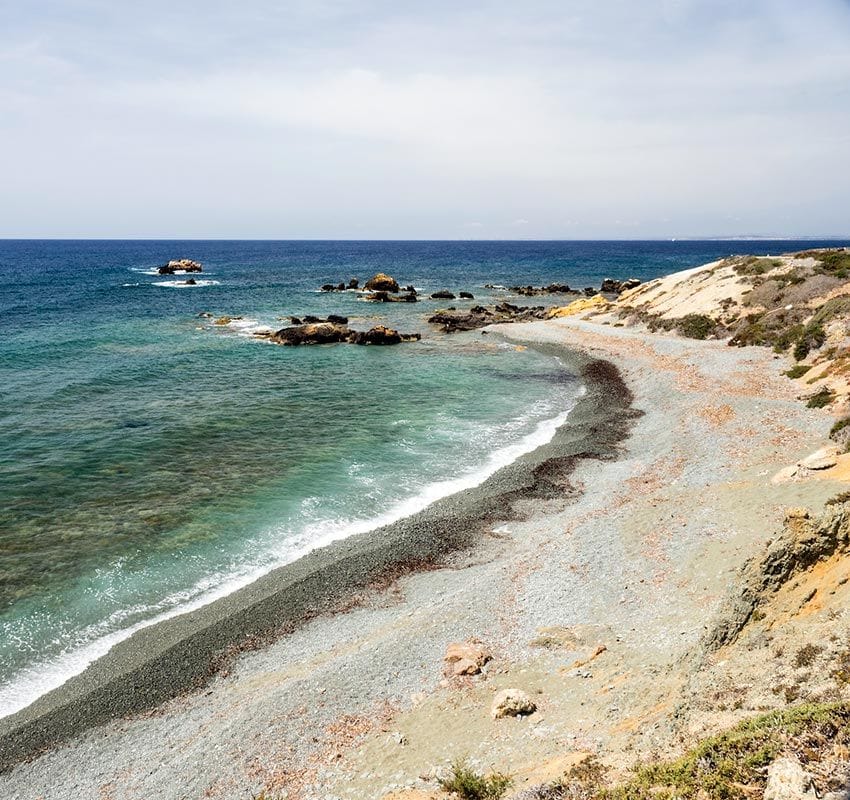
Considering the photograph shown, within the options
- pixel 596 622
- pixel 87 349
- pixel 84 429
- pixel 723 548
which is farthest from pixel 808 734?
pixel 87 349

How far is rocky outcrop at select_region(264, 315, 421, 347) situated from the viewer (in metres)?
59.4

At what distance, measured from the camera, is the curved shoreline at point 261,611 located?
45.0 ft

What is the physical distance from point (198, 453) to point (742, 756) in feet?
86.9

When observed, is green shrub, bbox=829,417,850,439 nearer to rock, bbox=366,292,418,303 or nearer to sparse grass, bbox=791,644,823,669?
sparse grass, bbox=791,644,823,669

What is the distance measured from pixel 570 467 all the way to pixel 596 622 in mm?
12620

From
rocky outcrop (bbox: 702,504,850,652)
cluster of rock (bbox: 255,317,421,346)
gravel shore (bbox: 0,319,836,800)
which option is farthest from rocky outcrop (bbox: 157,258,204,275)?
rocky outcrop (bbox: 702,504,850,652)

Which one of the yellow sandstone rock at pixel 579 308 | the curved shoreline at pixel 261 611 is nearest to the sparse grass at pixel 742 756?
the curved shoreline at pixel 261 611

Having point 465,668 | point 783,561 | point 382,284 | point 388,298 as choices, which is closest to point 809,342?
point 783,561

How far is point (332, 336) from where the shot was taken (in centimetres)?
6119

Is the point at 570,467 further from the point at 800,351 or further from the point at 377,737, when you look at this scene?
the point at 800,351

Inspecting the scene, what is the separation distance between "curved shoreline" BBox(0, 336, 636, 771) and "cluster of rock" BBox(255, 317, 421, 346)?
113 feet

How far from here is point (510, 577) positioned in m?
17.5

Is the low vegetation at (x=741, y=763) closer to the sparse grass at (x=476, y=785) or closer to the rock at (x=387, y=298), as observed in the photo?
the sparse grass at (x=476, y=785)

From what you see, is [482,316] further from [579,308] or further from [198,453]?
[198,453]
